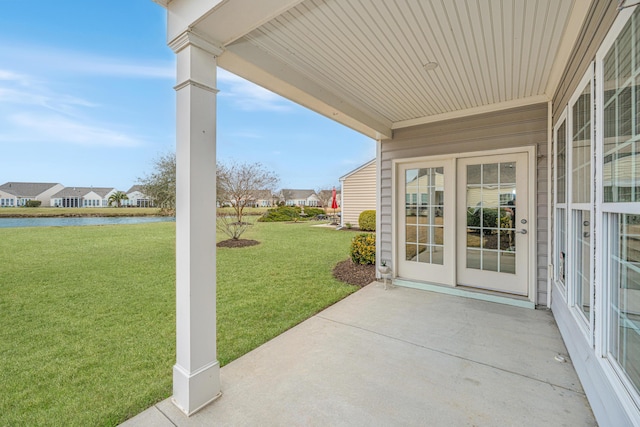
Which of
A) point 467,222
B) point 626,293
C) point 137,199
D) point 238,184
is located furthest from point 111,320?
point 137,199

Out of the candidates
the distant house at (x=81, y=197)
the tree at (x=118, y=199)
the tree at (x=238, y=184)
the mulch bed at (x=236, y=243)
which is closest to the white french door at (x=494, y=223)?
the mulch bed at (x=236, y=243)

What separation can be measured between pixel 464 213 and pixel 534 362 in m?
2.10

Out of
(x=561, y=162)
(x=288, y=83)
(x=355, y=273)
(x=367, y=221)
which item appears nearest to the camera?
(x=288, y=83)

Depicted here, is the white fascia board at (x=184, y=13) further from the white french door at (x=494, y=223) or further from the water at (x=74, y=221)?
the water at (x=74, y=221)

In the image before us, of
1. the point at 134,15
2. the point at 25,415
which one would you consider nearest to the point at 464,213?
the point at 25,415

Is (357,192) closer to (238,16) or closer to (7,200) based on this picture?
(238,16)

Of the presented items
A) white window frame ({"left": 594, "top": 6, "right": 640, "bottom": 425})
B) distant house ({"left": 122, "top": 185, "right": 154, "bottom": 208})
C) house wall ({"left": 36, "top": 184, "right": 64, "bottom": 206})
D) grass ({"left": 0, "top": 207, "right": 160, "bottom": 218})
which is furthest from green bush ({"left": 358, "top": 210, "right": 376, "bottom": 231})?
house wall ({"left": 36, "top": 184, "right": 64, "bottom": 206})

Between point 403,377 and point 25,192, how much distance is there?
3093 centimetres

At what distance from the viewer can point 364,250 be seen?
532cm

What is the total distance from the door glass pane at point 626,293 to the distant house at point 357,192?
450 inches

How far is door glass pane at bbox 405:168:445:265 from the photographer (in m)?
4.04

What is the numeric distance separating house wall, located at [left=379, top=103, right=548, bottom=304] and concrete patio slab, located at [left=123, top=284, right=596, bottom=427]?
1368mm

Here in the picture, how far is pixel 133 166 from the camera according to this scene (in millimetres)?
15977

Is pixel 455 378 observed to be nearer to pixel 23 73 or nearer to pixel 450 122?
pixel 450 122
